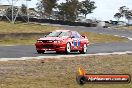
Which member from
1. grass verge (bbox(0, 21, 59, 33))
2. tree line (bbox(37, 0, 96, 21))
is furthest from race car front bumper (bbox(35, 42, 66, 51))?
tree line (bbox(37, 0, 96, 21))

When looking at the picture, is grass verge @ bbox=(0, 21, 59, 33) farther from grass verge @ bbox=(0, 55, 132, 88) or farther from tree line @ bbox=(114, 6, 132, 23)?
tree line @ bbox=(114, 6, 132, 23)

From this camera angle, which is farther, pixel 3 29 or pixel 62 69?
pixel 3 29

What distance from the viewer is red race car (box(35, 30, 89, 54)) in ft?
75.2

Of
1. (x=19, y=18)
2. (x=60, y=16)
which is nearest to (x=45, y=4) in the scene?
(x=60, y=16)

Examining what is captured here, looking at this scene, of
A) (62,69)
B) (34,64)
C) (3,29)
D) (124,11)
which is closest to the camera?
(62,69)

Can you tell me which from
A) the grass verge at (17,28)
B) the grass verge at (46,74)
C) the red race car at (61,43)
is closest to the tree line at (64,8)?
the grass verge at (17,28)

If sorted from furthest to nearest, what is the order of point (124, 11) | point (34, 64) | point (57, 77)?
point (124, 11), point (34, 64), point (57, 77)

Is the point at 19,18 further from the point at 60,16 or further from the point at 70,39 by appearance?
the point at 70,39

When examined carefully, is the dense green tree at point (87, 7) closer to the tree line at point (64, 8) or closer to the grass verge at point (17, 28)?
the tree line at point (64, 8)

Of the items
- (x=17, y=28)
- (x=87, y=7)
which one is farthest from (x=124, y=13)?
(x=17, y=28)

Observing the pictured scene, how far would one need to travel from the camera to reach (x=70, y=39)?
23.7 m

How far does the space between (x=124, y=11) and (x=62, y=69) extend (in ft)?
507

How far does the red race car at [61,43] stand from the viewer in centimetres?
2291

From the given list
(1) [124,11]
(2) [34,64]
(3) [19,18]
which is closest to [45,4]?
(3) [19,18]
